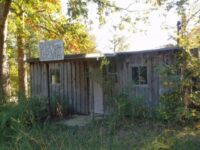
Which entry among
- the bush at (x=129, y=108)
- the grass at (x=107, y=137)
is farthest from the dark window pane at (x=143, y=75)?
the grass at (x=107, y=137)

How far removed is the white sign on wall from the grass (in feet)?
7.61

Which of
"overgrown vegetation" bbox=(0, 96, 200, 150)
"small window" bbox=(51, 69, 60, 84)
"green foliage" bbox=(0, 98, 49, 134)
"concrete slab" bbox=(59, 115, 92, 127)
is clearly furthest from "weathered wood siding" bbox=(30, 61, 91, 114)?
"overgrown vegetation" bbox=(0, 96, 200, 150)

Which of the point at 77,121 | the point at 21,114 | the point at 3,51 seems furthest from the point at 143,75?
the point at 3,51

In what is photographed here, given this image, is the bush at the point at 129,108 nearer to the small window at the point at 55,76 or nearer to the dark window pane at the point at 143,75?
the dark window pane at the point at 143,75

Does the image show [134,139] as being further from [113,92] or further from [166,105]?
[113,92]

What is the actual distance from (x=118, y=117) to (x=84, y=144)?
8.46ft

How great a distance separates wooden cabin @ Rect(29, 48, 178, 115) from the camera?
13.9 m

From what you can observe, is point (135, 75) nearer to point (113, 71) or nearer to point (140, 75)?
point (140, 75)

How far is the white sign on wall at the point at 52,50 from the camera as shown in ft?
40.1

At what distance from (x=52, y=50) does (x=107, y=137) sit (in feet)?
12.0

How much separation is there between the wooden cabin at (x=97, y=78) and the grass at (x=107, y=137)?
5.88 ft

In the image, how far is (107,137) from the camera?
1053 cm

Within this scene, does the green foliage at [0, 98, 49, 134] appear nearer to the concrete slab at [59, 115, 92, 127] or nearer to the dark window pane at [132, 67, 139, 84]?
the concrete slab at [59, 115, 92, 127]

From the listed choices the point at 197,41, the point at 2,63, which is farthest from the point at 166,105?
the point at 2,63
